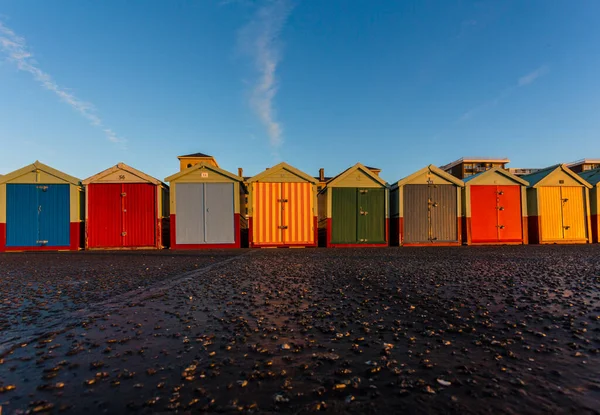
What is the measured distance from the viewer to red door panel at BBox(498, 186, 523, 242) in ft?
49.5

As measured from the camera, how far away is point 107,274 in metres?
5.71

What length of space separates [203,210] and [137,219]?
307 cm

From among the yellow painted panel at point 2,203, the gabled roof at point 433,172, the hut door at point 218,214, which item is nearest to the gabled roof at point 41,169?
the yellow painted panel at point 2,203

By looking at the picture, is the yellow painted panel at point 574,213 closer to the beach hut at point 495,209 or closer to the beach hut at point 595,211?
the beach hut at point 595,211

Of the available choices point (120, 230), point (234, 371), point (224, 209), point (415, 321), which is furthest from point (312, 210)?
point (234, 371)

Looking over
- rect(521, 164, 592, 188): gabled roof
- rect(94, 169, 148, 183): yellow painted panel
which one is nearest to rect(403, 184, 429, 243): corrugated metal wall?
rect(521, 164, 592, 188): gabled roof

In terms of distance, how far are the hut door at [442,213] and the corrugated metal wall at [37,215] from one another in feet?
56.6

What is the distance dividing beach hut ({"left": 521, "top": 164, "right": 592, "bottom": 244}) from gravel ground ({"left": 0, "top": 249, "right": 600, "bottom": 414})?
577 inches

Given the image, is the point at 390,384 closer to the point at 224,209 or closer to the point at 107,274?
the point at 107,274

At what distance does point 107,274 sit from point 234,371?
5193 millimetres

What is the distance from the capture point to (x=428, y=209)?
14727 millimetres

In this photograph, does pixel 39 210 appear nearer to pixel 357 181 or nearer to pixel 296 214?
pixel 296 214

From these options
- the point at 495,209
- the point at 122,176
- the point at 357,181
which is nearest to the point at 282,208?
the point at 357,181

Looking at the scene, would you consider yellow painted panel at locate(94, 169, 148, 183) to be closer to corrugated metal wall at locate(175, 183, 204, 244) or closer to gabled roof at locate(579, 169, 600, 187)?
corrugated metal wall at locate(175, 183, 204, 244)
